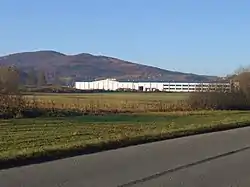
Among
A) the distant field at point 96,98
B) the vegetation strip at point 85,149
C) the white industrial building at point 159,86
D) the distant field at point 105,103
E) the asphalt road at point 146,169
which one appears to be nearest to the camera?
the asphalt road at point 146,169

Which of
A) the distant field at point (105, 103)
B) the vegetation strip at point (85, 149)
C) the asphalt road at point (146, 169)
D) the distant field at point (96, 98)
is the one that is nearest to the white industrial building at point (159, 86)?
the distant field at point (96, 98)

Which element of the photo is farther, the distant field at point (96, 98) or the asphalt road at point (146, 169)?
the distant field at point (96, 98)

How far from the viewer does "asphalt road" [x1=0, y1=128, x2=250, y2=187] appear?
30.1 ft

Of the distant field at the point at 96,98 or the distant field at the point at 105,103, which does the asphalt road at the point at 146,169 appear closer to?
the distant field at the point at 105,103

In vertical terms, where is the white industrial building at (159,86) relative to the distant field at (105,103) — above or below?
above

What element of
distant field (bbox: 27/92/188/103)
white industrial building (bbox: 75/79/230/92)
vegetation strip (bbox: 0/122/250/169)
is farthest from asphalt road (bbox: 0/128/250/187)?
distant field (bbox: 27/92/188/103)

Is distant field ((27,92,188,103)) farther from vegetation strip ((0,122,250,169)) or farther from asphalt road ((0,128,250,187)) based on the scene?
asphalt road ((0,128,250,187))

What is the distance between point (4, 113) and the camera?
124 ft

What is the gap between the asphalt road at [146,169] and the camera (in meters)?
9.16

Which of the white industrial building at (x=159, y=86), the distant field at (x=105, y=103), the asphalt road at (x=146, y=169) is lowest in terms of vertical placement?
the distant field at (x=105, y=103)

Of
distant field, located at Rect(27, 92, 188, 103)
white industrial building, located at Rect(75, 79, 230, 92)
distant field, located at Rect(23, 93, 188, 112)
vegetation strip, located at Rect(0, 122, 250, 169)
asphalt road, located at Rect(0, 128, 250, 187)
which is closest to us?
asphalt road, located at Rect(0, 128, 250, 187)

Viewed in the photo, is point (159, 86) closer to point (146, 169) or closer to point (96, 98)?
point (96, 98)

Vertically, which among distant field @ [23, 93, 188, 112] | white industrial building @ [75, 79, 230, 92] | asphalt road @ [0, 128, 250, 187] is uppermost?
white industrial building @ [75, 79, 230, 92]

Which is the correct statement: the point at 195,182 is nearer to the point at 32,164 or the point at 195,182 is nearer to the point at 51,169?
the point at 51,169
